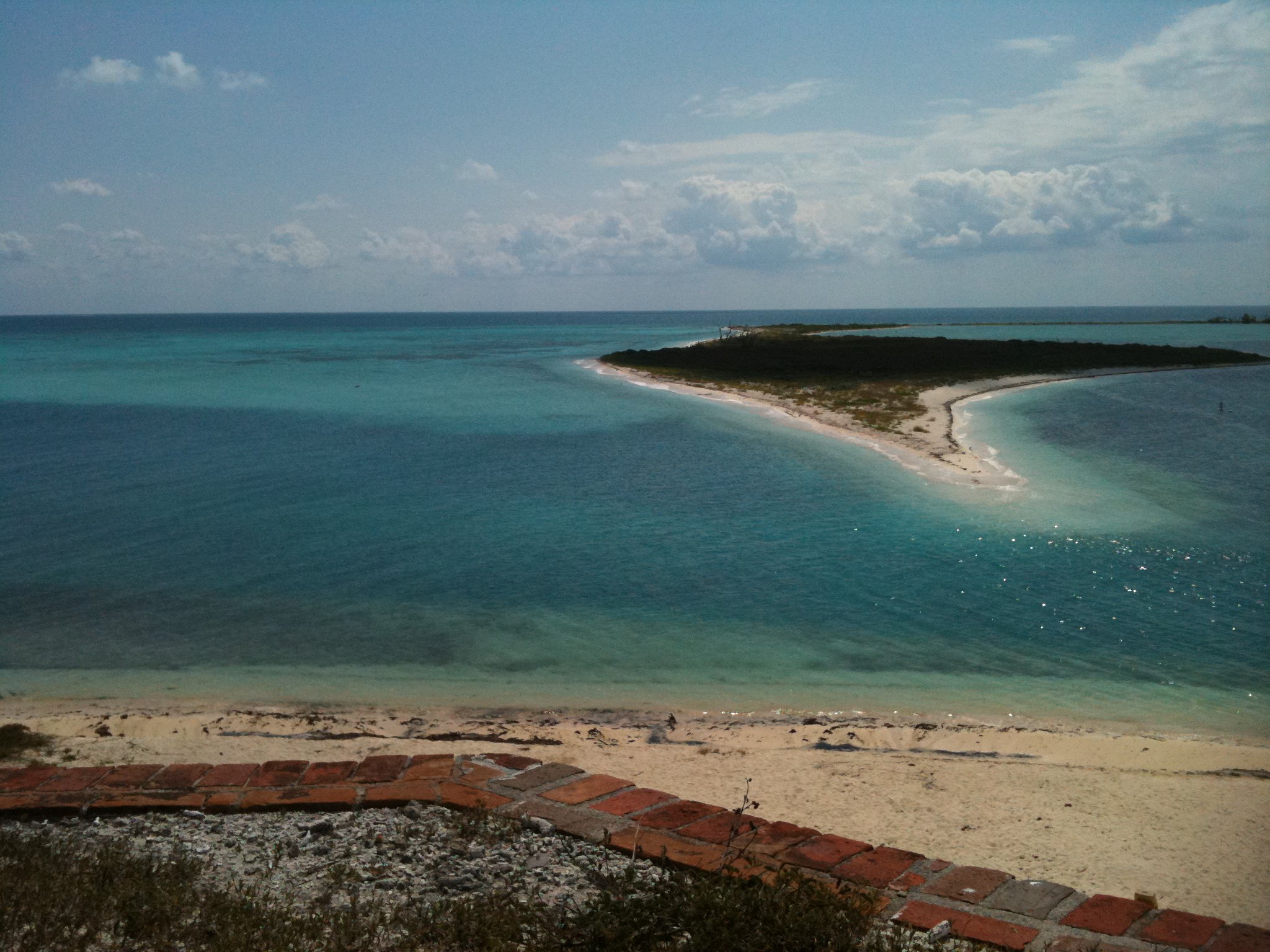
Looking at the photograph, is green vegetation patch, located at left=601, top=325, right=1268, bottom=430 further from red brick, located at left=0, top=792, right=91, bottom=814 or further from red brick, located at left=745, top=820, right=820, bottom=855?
red brick, located at left=0, top=792, right=91, bottom=814

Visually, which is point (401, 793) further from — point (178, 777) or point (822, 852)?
point (822, 852)

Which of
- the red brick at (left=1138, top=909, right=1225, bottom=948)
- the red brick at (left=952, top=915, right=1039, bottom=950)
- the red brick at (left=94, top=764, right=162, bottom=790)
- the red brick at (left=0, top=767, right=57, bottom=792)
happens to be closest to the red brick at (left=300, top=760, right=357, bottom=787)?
the red brick at (left=94, top=764, right=162, bottom=790)

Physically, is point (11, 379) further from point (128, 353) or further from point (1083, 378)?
point (1083, 378)

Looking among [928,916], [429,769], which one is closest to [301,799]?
[429,769]

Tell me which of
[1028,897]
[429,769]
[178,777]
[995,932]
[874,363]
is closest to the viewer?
[995,932]

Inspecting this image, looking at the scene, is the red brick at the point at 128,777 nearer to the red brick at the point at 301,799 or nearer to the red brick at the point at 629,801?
the red brick at the point at 301,799

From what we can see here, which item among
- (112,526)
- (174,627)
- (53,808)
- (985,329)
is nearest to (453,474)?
(112,526)

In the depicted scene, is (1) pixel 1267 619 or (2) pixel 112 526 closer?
(1) pixel 1267 619
